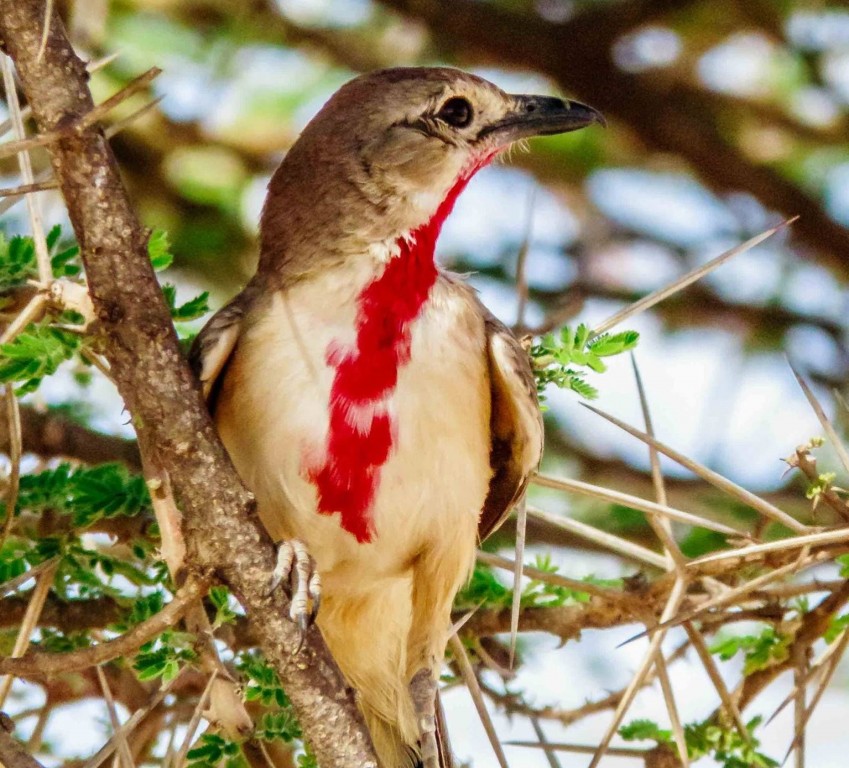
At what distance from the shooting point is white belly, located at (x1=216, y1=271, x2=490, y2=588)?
405 cm

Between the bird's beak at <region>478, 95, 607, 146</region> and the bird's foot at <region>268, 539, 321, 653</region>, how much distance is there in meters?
1.76

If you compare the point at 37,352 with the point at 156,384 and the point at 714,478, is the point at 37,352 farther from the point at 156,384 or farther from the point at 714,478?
the point at 714,478

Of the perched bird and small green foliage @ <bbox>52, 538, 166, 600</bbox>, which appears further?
the perched bird

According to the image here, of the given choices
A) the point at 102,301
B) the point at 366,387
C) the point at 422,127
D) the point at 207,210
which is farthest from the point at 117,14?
the point at 102,301

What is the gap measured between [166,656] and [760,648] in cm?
161

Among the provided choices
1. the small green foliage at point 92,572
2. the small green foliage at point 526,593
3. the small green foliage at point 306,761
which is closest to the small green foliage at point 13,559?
the small green foliage at point 92,572

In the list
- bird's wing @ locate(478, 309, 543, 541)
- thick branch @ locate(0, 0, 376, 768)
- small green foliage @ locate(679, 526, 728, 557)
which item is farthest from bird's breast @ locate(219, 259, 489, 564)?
small green foliage @ locate(679, 526, 728, 557)

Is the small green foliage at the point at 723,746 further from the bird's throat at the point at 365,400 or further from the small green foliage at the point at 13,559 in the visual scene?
the small green foliage at the point at 13,559

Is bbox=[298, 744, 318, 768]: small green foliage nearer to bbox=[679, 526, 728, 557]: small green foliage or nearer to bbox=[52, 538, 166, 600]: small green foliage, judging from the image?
bbox=[52, 538, 166, 600]: small green foliage

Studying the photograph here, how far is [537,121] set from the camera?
15.6 feet

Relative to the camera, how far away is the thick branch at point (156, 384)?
276cm

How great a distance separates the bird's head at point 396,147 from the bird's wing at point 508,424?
17.8 inches

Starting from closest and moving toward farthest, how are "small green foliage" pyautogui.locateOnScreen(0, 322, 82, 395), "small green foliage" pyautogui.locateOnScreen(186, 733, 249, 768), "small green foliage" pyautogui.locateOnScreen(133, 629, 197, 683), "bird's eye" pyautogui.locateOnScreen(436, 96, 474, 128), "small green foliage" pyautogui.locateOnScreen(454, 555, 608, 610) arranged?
1. "small green foliage" pyautogui.locateOnScreen(0, 322, 82, 395)
2. "small green foliage" pyautogui.locateOnScreen(133, 629, 197, 683)
3. "small green foliage" pyautogui.locateOnScreen(186, 733, 249, 768)
4. "small green foliage" pyautogui.locateOnScreen(454, 555, 608, 610)
5. "bird's eye" pyautogui.locateOnScreen(436, 96, 474, 128)

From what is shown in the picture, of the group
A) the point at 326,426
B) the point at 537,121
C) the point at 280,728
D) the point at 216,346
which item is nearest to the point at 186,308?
the point at 216,346
